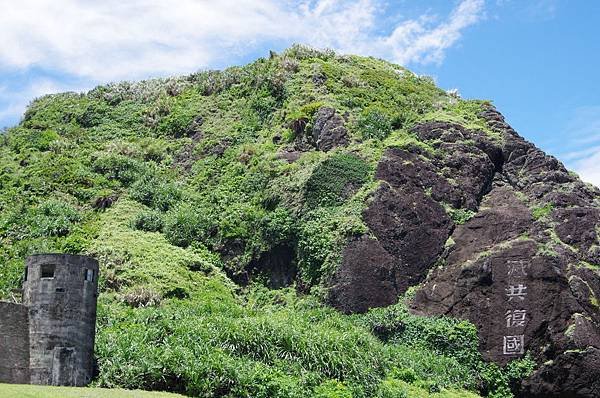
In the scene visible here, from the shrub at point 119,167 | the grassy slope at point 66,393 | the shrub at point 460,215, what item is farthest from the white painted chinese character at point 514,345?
the shrub at point 119,167

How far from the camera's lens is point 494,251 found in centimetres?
3012

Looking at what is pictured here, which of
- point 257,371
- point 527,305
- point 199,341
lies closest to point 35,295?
point 199,341

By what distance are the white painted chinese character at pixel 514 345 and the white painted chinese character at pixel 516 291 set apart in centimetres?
146

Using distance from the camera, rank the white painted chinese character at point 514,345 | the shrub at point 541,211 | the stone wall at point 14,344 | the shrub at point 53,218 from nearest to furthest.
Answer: the stone wall at point 14,344, the white painted chinese character at point 514,345, the shrub at point 541,211, the shrub at point 53,218

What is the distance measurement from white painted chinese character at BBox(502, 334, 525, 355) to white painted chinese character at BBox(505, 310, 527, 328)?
17.1 inches

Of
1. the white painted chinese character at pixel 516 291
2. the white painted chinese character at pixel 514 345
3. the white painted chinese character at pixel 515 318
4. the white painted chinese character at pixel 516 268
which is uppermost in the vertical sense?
the white painted chinese character at pixel 516 268

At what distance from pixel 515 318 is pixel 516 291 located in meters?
1.04

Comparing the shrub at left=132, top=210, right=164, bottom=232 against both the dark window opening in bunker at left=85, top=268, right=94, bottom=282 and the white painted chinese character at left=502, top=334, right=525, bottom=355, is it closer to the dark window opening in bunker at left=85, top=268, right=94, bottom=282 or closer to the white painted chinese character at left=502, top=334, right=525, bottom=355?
the dark window opening in bunker at left=85, top=268, right=94, bottom=282

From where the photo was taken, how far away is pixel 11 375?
2017cm

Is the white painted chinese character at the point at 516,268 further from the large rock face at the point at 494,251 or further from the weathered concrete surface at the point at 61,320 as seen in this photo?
the weathered concrete surface at the point at 61,320

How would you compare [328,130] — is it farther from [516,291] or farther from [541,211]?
[516,291]

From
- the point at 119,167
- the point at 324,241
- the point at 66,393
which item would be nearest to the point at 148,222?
the point at 119,167

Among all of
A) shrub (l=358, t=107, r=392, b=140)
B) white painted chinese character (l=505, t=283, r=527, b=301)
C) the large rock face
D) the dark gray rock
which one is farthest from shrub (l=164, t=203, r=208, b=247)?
white painted chinese character (l=505, t=283, r=527, b=301)

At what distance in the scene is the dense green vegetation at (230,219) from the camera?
933 inches
